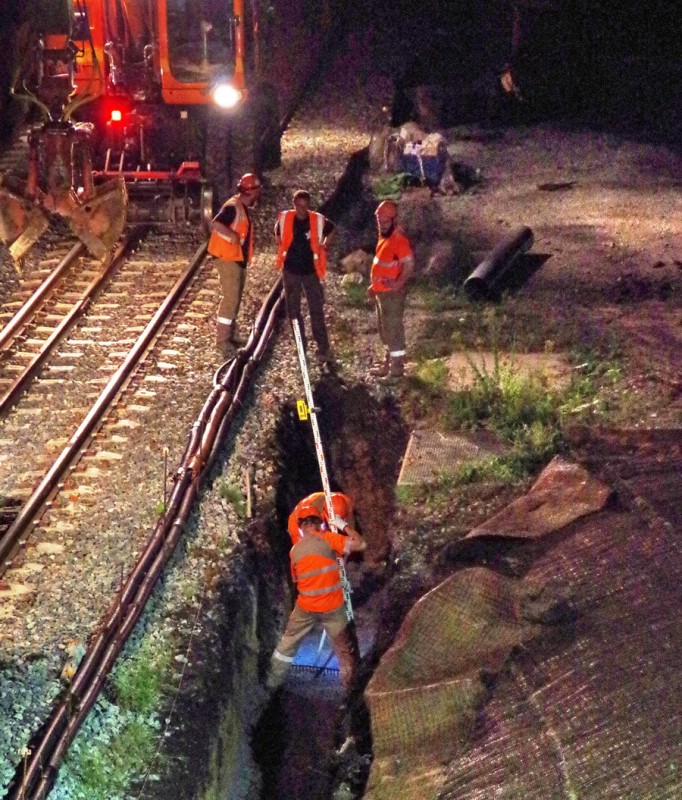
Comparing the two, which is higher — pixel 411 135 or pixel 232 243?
pixel 232 243

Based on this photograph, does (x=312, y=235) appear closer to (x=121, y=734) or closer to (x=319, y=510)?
(x=319, y=510)

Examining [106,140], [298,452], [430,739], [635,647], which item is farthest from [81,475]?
[106,140]

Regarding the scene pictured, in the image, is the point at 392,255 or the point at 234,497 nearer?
the point at 234,497

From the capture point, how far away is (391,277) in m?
10.9

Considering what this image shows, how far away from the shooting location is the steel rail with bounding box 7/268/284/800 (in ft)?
20.4

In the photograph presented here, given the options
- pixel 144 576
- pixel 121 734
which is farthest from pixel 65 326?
pixel 121 734

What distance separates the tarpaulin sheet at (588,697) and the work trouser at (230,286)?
4650 millimetres

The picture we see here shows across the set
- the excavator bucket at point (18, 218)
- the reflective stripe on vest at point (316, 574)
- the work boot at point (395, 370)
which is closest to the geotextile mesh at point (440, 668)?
the reflective stripe on vest at point (316, 574)

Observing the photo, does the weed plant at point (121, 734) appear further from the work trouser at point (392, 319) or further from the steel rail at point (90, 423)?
the work trouser at point (392, 319)

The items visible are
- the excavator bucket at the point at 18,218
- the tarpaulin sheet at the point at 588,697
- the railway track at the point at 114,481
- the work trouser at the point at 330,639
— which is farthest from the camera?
the excavator bucket at the point at 18,218

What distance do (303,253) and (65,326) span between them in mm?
2607

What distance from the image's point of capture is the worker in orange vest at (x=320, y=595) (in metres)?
7.75

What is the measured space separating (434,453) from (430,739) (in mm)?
3897

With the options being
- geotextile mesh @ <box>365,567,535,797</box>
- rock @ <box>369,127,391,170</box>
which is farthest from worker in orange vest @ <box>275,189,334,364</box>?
rock @ <box>369,127,391,170</box>
